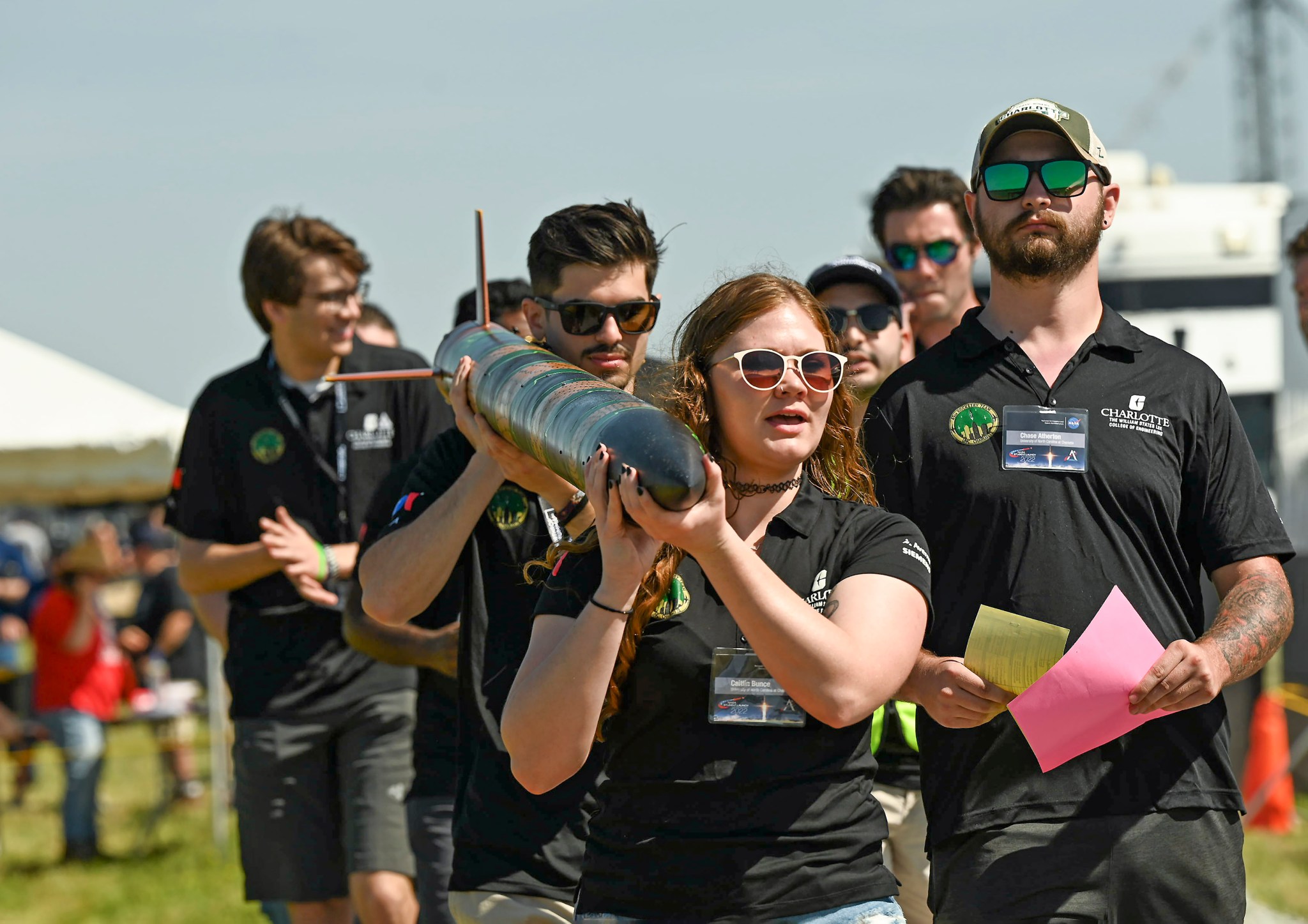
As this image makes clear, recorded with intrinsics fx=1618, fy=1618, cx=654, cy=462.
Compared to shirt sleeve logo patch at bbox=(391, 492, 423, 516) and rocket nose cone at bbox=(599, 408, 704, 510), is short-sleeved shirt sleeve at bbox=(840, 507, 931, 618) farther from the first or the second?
shirt sleeve logo patch at bbox=(391, 492, 423, 516)

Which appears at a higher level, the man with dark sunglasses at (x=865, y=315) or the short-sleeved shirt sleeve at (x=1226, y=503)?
the man with dark sunglasses at (x=865, y=315)

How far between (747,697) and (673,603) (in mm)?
219

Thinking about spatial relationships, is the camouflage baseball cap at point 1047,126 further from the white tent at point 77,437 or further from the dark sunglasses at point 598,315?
the white tent at point 77,437

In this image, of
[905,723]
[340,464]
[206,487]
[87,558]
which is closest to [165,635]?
[87,558]

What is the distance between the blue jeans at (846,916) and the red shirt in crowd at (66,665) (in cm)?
971

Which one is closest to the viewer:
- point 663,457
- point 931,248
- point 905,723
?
point 663,457

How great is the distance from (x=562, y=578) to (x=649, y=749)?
0.34 metres

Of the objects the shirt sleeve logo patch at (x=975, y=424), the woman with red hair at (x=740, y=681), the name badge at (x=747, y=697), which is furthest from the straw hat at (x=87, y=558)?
the name badge at (x=747, y=697)

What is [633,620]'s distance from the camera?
2830 mm

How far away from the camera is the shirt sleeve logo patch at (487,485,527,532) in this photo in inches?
158

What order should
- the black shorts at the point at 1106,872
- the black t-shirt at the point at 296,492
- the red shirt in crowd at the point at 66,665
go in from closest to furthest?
the black shorts at the point at 1106,872, the black t-shirt at the point at 296,492, the red shirt in crowd at the point at 66,665

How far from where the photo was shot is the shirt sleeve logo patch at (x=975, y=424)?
3.63 meters

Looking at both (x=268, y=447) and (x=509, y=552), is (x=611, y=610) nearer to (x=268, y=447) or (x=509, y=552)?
(x=509, y=552)

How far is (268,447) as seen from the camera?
5.74 m
